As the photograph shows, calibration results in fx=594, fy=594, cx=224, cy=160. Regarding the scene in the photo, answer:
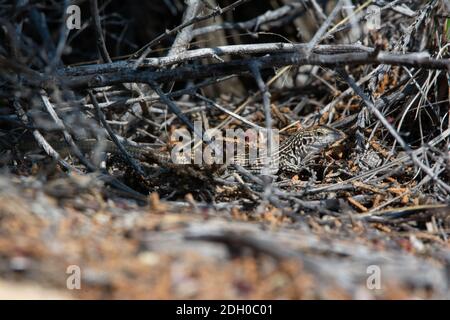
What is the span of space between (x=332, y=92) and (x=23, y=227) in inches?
102

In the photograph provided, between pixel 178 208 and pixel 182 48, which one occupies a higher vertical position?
pixel 182 48

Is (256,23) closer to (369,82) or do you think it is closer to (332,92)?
(332,92)

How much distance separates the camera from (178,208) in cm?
250

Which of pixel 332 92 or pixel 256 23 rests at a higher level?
pixel 256 23

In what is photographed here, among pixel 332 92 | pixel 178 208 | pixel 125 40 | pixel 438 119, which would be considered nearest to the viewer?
pixel 178 208

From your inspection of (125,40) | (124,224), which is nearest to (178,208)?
(124,224)

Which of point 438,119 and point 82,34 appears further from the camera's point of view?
point 82,34

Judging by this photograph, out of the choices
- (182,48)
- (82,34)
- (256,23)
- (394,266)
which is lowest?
(394,266)

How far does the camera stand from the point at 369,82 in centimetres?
354

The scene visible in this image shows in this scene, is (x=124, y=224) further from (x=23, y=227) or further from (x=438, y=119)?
(x=438, y=119)

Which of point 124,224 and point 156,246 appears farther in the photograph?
point 124,224

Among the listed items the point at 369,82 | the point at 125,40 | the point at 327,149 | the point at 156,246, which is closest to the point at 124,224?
the point at 156,246
